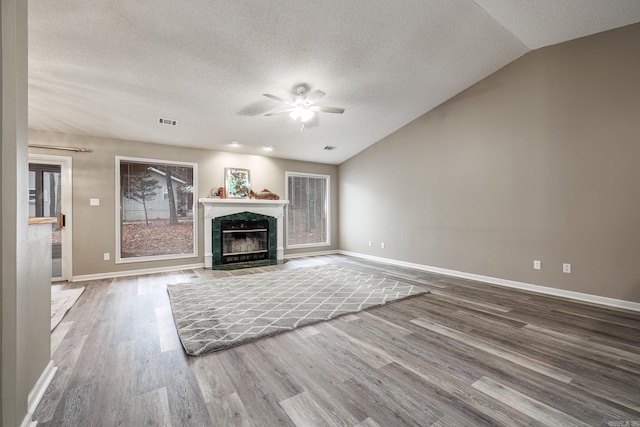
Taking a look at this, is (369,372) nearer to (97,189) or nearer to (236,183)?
(236,183)

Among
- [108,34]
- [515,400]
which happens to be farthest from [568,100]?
[108,34]

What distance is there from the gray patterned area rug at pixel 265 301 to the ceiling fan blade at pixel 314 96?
2709 millimetres

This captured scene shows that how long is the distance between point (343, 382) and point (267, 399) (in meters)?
0.51

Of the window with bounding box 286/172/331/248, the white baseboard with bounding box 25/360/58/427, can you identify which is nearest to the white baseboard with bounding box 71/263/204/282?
the window with bounding box 286/172/331/248

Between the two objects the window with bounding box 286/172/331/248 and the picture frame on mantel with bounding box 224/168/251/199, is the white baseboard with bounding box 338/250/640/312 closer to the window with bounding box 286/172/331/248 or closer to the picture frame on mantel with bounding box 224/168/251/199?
the window with bounding box 286/172/331/248

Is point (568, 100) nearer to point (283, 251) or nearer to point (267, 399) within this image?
point (267, 399)

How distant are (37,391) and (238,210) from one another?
14.8 feet

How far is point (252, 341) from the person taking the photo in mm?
2383

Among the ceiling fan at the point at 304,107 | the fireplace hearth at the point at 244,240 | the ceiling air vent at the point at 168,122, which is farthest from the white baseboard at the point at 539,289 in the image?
the ceiling air vent at the point at 168,122

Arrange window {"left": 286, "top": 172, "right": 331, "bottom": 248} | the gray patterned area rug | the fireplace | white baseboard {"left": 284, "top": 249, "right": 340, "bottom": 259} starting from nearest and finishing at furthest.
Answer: the gray patterned area rug → the fireplace → white baseboard {"left": 284, "top": 249, "right": 340, "bottom": 259} → window {"left": 286, "top": 172, "right": 331, "bottom": 248}

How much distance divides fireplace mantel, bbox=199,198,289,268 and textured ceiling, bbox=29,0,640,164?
1585 mm

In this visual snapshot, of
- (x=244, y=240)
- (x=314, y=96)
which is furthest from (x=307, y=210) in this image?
(x=314, y=96)

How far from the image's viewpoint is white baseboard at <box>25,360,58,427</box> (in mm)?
1377

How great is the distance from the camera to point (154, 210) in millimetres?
5258
